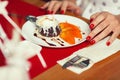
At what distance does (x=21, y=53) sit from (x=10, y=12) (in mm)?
752

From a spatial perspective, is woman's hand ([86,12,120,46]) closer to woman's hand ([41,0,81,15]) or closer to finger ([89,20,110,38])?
finger ([89,20,110,38])

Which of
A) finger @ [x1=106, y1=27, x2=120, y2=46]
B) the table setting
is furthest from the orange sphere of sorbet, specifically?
finger @ [x1=106, y1=27, x2=120, y2=46]

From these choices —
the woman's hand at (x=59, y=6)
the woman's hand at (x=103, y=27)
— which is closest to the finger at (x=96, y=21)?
the woman's hand at (x=103, y=27)

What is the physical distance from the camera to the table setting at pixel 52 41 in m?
0.78

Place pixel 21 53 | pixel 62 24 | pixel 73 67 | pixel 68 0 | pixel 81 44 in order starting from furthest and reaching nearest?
pixel 68 0 → pixel 62 24 → pixel 81 44 → pixel 73 67 → pixel 21 53

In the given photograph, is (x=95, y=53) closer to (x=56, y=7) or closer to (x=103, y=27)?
(x=103, y=27)

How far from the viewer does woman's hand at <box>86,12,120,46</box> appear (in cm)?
93

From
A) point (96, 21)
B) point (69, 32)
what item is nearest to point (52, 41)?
point (69, 32)

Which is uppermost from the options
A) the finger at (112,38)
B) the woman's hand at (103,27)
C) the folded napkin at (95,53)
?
the woman's hand at (103,27)

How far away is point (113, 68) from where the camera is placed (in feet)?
2.76

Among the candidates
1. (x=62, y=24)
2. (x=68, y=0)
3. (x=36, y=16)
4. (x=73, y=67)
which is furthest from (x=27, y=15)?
(x=73, y=67)

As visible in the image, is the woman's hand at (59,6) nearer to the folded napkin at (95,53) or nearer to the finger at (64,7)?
the finger at (64,7)

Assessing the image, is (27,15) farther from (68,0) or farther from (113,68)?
(113,68)

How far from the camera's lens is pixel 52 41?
918 mm
